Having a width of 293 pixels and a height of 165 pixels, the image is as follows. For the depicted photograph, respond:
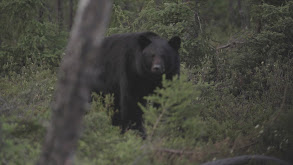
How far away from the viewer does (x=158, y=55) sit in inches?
245

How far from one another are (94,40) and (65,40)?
28.3 ft

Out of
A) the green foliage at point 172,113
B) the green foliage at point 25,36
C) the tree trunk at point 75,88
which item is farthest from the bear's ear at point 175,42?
the green foliage at point 25,36

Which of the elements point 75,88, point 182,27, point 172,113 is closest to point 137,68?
point 172,113

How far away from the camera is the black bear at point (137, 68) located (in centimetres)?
632

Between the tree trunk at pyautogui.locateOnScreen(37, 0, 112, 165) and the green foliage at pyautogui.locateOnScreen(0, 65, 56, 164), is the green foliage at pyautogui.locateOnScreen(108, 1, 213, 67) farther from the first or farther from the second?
the tree trunk at pyautogui.locateOnScreen(37, 0, 112, 165)

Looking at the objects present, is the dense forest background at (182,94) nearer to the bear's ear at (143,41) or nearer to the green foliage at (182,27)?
the green foliage at (182,27)

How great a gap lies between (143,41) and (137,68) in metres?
0.44

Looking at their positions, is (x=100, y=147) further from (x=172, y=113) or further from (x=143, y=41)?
(x=143, y=41)

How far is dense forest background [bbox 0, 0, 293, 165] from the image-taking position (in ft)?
16.0

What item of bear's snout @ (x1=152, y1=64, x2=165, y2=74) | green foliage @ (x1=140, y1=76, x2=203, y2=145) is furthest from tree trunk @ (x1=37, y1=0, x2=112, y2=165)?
bear's snout @ (x1=152, y1=64, x2=165, y2=74)

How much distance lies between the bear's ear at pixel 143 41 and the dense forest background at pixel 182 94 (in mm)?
883

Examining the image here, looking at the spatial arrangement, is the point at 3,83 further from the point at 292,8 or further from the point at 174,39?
the point at 292,8

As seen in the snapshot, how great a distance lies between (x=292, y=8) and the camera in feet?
33.1

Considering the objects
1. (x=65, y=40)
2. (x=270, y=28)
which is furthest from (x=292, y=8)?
(x=65, y=40)
